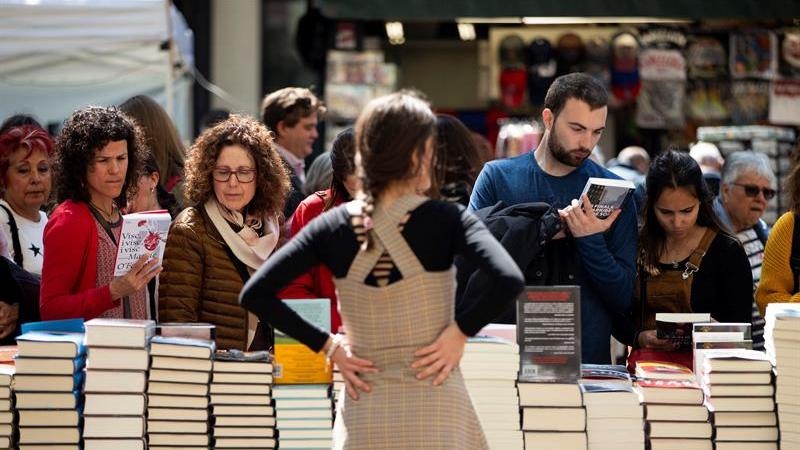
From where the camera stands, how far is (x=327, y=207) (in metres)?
5.21

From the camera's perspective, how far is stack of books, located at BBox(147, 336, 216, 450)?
4.38 meters

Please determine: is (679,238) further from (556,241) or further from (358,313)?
(358,313)

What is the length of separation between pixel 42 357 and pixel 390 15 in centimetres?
521

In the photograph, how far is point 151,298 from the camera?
5008 mm

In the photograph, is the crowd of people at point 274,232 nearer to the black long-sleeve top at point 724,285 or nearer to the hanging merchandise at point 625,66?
the black long-sleeve top at point 724,285

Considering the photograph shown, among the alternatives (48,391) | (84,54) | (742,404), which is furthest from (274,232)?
(84,54)

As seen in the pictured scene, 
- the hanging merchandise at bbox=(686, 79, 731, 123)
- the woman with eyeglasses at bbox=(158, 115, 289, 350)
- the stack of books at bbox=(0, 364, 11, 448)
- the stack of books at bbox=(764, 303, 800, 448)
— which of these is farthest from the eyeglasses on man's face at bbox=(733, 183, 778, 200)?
the hanging merchandise at bbox=(686, 79, 731, 123)

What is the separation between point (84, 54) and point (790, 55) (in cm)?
556

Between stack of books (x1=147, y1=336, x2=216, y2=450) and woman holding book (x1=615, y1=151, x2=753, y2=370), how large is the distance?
5.51ft

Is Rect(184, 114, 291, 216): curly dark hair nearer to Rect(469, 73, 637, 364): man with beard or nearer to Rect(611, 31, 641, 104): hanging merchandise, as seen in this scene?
Rect(469, 73, 637, 364): man with beard

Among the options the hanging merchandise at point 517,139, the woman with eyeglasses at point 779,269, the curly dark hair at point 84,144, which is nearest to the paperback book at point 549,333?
the woman with eyeglasses at point 779,269

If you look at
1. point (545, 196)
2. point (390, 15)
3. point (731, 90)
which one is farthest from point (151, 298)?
point (731, 90)

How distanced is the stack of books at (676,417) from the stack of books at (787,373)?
0.25 metres

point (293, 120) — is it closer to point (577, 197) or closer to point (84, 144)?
point (84, 144)
